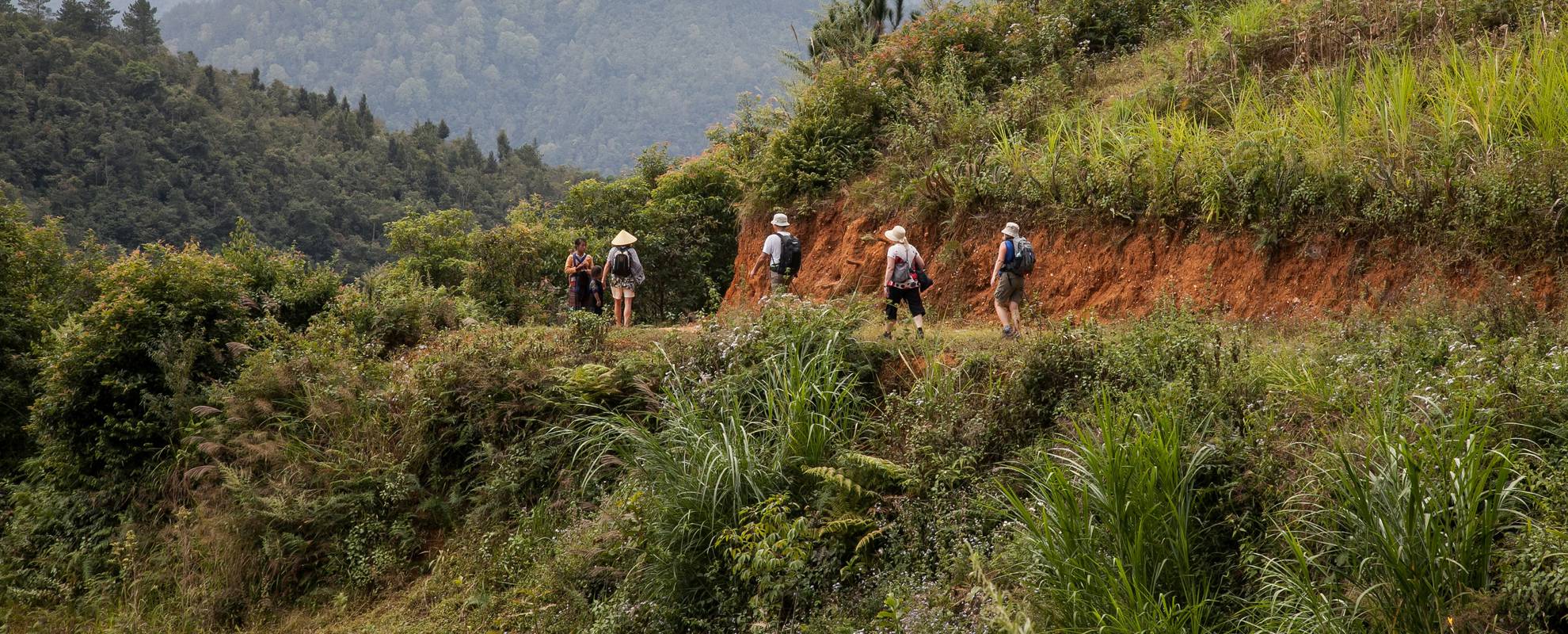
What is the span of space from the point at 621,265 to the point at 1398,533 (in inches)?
406

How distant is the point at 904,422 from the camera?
334 inches

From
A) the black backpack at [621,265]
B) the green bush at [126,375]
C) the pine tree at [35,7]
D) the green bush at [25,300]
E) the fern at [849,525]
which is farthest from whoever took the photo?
the pine tree at [35,7]

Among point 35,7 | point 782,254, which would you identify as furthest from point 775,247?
point 35,7

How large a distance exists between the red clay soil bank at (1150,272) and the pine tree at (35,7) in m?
67.0

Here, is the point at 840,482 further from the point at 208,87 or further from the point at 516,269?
the point at 208,87

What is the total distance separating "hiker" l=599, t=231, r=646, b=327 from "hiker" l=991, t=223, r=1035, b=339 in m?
5.07

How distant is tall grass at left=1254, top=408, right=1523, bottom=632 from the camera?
4918 mm

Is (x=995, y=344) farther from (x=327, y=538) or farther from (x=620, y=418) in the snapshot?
(x=327, y=538)

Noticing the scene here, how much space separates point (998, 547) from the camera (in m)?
6.65

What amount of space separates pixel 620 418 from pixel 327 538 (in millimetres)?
3404

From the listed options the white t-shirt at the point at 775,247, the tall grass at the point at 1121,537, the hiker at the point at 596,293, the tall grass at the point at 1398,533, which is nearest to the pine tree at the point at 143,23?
the hiker at the point at 596,293

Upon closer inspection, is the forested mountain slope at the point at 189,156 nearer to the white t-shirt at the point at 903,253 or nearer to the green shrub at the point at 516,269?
the green shrub at the point at 516,269

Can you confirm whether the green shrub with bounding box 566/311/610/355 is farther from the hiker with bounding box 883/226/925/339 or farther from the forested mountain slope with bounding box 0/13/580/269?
the forested mountain slope with bounding box 0/13/580/269

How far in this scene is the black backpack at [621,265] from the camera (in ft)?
45.5
